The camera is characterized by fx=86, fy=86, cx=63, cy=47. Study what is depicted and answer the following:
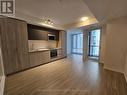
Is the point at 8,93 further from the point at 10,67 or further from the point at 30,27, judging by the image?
the point at 30,27

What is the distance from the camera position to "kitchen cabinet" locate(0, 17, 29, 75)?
10.1ft

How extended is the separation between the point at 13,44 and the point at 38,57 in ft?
4.89

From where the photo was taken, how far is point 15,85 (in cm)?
257

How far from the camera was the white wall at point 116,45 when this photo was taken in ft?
11.6

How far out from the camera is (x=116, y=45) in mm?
3734

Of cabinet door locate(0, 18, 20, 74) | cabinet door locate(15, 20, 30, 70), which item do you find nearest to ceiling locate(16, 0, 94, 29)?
cabinet door locate(15, 20, 30, 70)

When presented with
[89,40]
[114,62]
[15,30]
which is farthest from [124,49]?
[15,30]

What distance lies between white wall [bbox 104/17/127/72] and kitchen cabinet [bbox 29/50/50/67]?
10.5 feet

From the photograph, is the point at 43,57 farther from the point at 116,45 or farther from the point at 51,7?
the point at 116,45

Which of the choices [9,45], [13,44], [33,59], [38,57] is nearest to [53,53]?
[38,57]

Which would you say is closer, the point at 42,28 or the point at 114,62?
the point at 114,62

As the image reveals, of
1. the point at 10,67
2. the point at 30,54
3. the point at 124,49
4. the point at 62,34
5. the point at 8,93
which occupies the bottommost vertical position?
the point at 8,93

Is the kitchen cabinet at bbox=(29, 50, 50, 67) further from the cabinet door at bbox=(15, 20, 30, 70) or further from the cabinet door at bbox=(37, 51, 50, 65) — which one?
the cabinet door at bbox=(15, 20, 30, 70)

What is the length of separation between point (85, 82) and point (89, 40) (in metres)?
4.37
